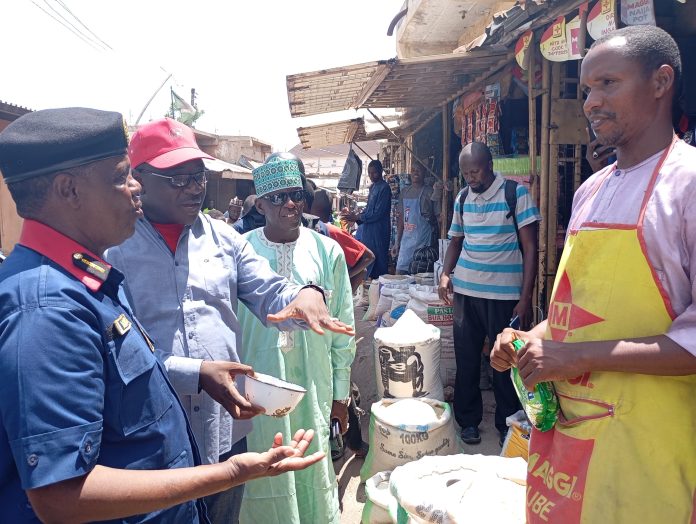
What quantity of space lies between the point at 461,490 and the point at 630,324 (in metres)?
1.22

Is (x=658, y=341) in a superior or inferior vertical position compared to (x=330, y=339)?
superior

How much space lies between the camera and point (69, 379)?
3.18 ft

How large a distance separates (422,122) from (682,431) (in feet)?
25.8

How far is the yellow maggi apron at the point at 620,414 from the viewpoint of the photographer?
123 centimetres

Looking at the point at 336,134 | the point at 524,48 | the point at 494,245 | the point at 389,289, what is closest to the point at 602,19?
the point at 524,48

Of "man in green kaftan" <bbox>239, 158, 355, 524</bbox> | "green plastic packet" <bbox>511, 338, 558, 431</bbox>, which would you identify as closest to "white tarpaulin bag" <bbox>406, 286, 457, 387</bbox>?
"man in green kaftan" <bbox>239, 158, 355, 524</bbox>

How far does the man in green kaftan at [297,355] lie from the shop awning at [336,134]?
706 cm

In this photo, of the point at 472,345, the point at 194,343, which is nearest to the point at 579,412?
the point at 194,343

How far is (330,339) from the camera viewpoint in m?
2.68

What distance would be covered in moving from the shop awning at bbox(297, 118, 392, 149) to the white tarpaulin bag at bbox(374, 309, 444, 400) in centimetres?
640

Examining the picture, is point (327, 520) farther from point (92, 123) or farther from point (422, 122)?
point (422, 122)

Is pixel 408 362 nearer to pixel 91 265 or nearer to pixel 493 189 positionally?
pixel 493 189

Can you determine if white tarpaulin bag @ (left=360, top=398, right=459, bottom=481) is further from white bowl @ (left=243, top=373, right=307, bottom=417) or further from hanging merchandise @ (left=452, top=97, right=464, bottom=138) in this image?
hanging merchandise @ (left=452, top=97, right=464, bottom=138)

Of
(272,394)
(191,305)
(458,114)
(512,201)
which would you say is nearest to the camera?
(272,394)
